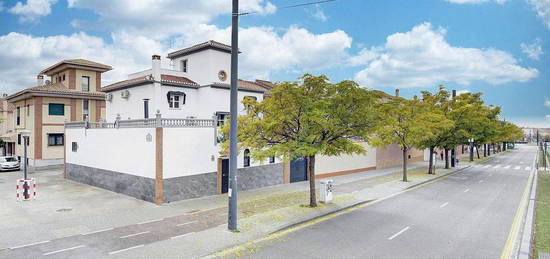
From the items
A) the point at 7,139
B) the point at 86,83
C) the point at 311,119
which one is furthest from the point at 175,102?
the point at 7,139

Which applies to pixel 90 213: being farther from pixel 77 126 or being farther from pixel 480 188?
pixel 480 188

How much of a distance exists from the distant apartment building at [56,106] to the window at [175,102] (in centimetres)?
1197

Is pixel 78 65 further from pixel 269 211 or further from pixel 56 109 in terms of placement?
pixel 269 211

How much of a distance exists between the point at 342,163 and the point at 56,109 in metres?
33.1

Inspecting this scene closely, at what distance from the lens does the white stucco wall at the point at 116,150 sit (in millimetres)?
18922

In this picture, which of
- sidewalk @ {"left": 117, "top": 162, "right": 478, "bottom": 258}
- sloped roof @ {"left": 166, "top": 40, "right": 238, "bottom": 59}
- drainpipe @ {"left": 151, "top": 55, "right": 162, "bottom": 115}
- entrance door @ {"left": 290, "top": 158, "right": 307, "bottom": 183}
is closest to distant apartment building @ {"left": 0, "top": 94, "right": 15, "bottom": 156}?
drainpipe @ {"left": 151, "top": 55, "right": 162, "bottom": 115}

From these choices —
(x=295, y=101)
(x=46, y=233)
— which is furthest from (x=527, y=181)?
(x=46, y=233)

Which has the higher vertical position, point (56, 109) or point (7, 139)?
point (56, 109)

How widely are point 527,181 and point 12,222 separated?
3867cm

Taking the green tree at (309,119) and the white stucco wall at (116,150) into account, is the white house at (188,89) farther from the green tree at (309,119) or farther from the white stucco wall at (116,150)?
the green tree at (309,119)

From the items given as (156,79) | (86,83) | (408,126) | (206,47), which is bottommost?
(408,126)

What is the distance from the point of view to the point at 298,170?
90.3ft

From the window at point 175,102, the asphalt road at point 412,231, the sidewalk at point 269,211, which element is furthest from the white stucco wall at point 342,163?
the window at point 175,102

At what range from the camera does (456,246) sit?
39.3 ft
